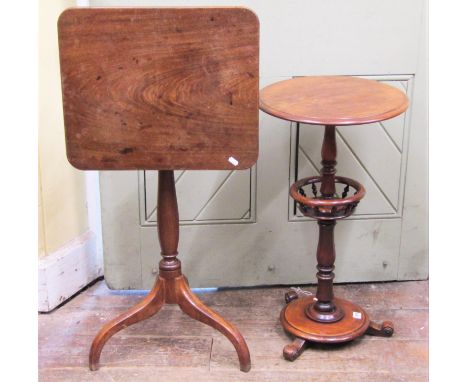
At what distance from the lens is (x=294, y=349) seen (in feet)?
7.46

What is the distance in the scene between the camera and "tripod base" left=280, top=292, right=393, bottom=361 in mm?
2301

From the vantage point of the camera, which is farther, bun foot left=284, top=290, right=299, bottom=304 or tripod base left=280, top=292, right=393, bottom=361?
bun foot left=284, top=290, right=299, bottom=304

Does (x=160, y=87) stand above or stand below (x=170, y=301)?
above

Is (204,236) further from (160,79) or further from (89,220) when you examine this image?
(160,79)

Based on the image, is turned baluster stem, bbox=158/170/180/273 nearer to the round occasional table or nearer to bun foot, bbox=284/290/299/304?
the round occasional table

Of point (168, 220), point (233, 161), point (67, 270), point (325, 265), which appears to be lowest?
point (67, 270)

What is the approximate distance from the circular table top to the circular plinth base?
781 millimetres

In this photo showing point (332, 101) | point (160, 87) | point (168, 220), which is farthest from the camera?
point (168, 220)

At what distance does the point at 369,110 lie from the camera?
2.00 metres

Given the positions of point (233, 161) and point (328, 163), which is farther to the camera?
point (328, 163)

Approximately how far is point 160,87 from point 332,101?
1.81ft

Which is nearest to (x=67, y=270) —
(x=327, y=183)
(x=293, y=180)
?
(x=293, y=180)

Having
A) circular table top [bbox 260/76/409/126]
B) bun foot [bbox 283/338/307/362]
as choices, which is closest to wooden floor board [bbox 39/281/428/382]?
bun foot [bbox 283/338/307/362]

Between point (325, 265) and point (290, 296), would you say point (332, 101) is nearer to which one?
point (325, 265)
